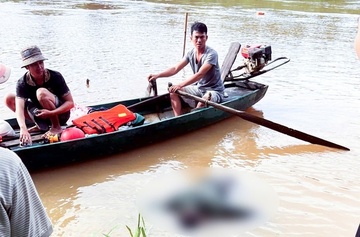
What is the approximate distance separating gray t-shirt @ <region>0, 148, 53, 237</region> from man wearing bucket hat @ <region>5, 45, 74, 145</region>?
3.17 meters

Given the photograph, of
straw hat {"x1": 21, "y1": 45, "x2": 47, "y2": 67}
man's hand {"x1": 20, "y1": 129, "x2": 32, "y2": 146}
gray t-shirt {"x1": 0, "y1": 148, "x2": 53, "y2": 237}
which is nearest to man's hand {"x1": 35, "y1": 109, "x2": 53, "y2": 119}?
man's hand {"x1": 20, "y1": 129, "x2": 32, "y2": 146}

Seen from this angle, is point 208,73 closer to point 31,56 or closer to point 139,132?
point 139,132

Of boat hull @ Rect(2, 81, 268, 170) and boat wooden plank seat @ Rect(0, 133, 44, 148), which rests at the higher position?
boat wooden plank seat @ Rect(0, 133, 44, 148)

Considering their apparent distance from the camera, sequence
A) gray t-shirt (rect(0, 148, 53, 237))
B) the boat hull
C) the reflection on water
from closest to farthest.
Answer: gray t-shirt (rect(0, 148, 53, 237)) < the reflection on water < the boat hull

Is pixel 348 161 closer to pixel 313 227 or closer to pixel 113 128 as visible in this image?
pixel 313 227

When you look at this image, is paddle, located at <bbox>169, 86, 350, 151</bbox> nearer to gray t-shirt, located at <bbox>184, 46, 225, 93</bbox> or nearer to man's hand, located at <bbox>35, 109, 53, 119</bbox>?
gray t-shirt, located at <bbox>184, 46, 225, 93</bbox>

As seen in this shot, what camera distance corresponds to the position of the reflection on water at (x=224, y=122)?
404 cm

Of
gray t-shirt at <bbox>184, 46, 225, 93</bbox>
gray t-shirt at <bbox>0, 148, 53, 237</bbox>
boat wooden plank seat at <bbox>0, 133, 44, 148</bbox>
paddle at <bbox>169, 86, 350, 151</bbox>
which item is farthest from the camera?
gray t-shirt at <bbox>184, 46, 225, 93</bbox>

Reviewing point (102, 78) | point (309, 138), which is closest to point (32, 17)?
point (102, 78)

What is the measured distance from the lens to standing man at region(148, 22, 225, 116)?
5492 mm

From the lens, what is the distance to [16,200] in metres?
1.31

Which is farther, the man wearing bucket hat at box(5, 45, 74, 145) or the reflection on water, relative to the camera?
the man wearing bucket hat at box(5, 45, 74, 145)

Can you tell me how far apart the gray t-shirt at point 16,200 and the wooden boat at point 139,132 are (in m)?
2.83

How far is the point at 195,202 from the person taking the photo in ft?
13.6
